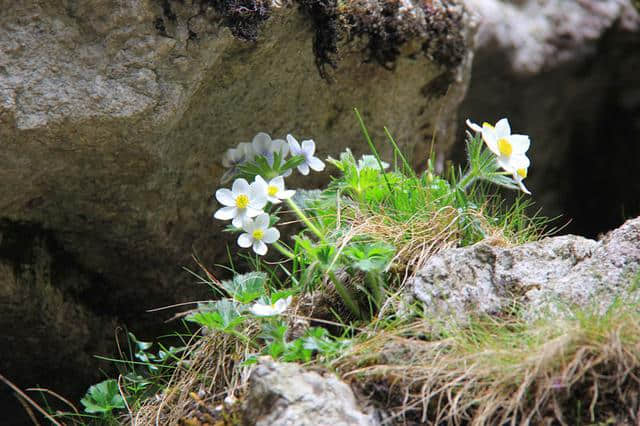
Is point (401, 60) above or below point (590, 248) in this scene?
above

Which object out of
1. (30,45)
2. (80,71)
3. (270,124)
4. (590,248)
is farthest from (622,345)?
(30,45)

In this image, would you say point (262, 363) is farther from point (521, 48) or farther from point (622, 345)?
point (521, 48)

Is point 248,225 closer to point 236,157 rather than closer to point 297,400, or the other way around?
point 236,157

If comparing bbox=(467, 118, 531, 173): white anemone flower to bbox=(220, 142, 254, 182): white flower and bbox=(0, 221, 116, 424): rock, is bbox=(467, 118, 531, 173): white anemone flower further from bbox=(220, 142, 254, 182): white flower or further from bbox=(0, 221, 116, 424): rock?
bbox=(0, 221, 116, 424): rock

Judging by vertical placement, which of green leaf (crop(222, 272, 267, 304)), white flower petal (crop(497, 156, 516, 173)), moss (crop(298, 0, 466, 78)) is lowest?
green leaf (crop(222, 272, 267, 304))

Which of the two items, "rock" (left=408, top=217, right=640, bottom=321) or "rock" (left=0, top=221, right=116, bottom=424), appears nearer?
"rock" (left=408, top=217, right=640, bottom=321)

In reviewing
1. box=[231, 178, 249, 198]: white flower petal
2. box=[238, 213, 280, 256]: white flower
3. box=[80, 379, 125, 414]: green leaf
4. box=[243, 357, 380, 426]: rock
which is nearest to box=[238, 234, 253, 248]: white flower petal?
box=[238, 213, 280, 256]: white flower

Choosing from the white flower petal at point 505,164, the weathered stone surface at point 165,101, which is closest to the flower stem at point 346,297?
the white flower petal at point 505,164

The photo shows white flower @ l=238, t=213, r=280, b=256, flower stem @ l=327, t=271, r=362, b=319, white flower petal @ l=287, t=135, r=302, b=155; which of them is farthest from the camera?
white flower petal @ l=287, t=135, r=302, b=155
